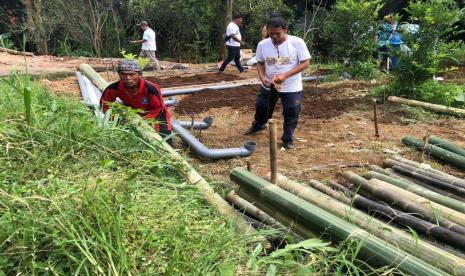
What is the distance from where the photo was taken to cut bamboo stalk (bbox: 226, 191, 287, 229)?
2.60m

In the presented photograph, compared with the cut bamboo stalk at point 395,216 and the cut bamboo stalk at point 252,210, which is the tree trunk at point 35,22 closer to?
the cut bamboo stalk at point 252,210

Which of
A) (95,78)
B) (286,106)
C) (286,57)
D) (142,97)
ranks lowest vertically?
(286,106)

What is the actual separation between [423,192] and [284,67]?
88.1 inches

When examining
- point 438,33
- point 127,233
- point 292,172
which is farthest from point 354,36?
point 127,233

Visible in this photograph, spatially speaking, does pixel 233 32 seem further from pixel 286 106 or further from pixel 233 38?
pixel 286 106

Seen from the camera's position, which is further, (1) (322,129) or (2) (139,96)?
(1) (322,129)

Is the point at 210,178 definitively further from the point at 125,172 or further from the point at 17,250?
the point at 17,250

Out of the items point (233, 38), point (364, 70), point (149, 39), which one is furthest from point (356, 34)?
point (149, 39)

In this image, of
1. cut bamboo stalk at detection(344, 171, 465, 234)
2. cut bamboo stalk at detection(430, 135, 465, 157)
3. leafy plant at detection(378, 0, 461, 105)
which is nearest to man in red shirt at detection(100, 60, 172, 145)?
cut bamboo stalk at detection(344, 171, 465, 234)

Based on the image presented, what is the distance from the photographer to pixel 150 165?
2598 mm

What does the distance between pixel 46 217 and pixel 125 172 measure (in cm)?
68

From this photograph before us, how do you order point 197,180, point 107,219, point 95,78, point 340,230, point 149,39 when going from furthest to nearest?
point 149,39 < point 95,78 < point 197,180 < point 340,230 < point 107,219

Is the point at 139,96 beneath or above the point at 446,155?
above

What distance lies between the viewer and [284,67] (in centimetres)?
507
